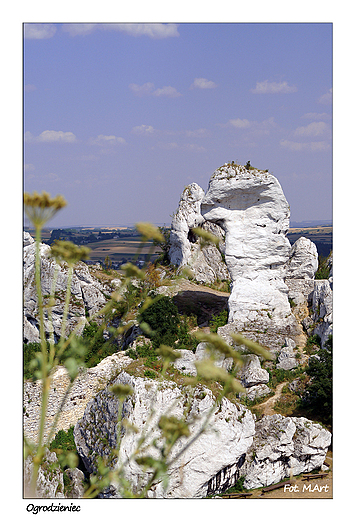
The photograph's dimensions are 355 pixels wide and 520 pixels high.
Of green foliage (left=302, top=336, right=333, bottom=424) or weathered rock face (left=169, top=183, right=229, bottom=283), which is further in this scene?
weathered rock face (left=169, top=183, right=229, bottom=283)

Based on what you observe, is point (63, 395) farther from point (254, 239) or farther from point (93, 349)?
point (254, 239)


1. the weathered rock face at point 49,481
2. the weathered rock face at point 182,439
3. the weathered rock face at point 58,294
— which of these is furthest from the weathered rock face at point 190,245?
the weathered rock face at point 49,481

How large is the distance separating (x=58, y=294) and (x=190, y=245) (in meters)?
10.1

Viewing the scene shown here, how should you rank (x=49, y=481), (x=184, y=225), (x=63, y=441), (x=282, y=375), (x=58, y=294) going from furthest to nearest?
(x=184, y=225)
(x=58, y=294)
(x=282, y=375)
(x=63, y=441)
(x=49, y=481)

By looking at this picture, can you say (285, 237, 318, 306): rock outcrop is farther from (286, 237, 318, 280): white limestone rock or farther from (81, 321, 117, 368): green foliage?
(81, 321, 117, 368): green foliage

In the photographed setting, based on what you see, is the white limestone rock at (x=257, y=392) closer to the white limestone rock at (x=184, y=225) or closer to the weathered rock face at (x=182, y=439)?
the weathered rock face at (x=182, y=439)

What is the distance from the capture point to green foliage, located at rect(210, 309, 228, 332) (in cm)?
1488

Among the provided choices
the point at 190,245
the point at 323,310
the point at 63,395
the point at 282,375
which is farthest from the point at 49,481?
the point at 190,245

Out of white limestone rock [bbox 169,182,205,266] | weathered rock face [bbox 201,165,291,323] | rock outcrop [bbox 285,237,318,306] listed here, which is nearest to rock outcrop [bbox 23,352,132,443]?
weathered rock face [bbox 201,165,291,323]

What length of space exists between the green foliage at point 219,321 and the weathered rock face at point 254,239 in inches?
20.2

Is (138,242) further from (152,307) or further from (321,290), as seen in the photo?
(321,290)

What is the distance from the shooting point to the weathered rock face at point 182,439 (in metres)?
7.56

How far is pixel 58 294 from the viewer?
15.5 metres

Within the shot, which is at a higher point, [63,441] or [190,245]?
[190,245]
